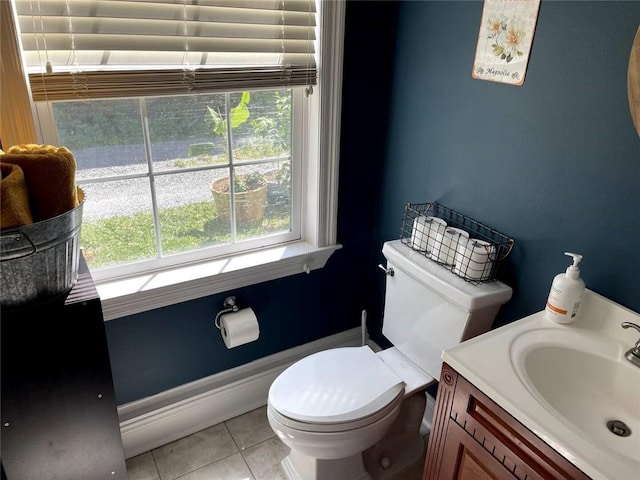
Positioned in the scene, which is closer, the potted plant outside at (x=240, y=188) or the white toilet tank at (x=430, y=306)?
the white toilet tank at (x=430, y=306)

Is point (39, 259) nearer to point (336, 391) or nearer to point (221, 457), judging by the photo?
point (336, 391)

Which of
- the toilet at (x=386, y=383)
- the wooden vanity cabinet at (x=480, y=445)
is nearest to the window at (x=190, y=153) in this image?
the toilet at (x=386, y=383)

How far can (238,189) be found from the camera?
1848mm

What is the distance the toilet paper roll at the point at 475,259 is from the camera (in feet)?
4.83

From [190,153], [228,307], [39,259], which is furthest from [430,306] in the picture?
[39,259]

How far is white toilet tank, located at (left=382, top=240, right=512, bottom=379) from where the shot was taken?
1.48 metres

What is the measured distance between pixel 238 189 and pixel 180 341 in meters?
0.62

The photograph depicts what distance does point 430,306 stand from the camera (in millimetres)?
1615

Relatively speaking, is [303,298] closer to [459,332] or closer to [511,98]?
[459,332]

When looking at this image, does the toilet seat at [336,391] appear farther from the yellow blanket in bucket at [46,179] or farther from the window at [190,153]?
the yellow blanket in bucket at [46,179]

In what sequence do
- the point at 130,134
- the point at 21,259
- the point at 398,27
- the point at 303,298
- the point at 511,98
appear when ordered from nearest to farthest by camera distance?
the point at 21,259
the point at 511,98
the point at 130,134
the point at 398,27
the point at 303,298

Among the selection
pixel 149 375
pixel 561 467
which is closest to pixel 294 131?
pixel 149 375

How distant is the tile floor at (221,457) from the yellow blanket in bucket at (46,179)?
4.17 feet

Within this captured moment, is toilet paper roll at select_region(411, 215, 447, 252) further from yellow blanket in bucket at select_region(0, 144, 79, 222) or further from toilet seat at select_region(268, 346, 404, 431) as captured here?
yellow blanket in bucket at select_region(0, 144, 79, 222)
